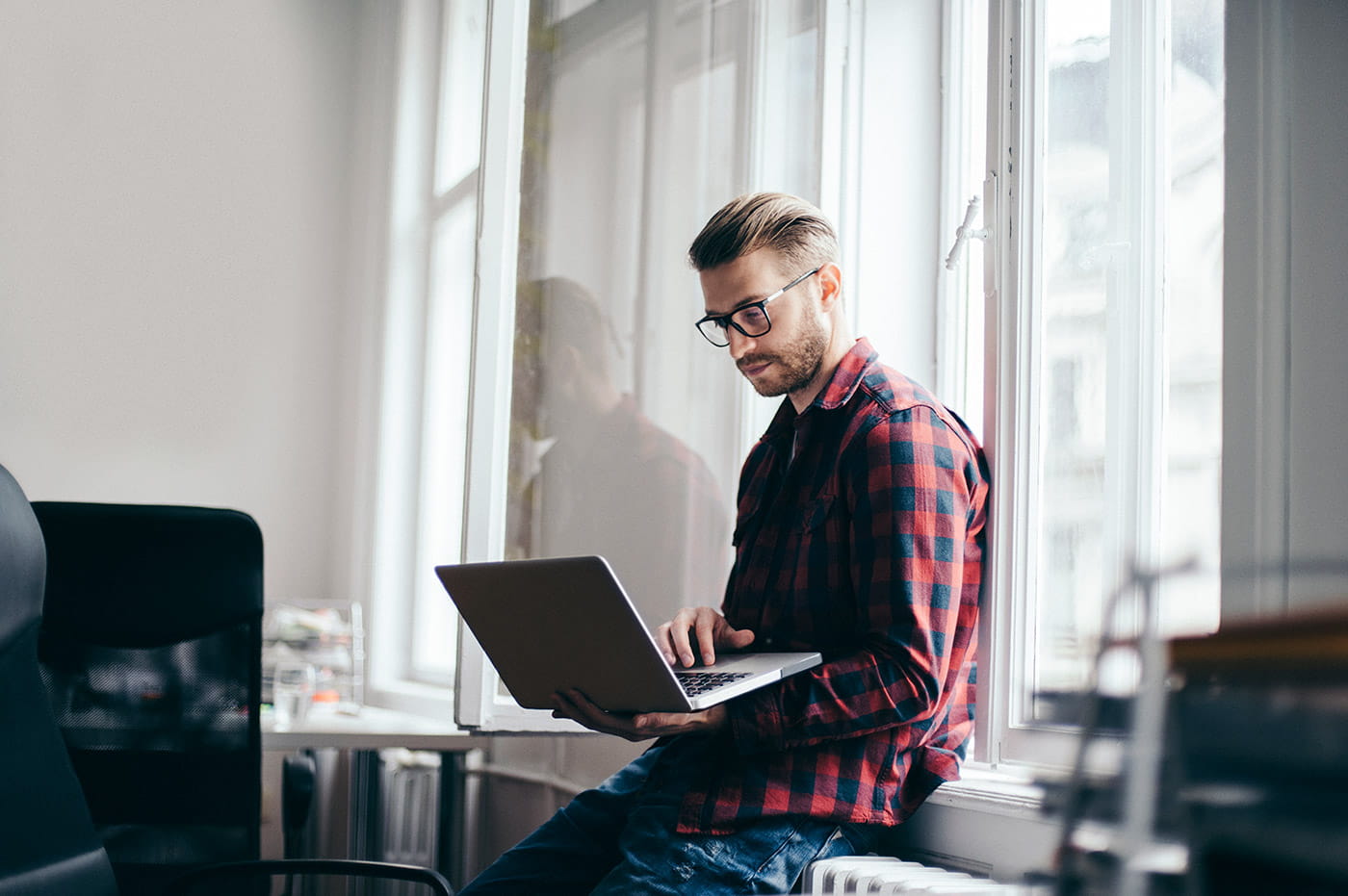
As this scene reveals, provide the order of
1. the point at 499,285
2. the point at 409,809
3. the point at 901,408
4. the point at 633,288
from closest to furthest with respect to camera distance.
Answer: the point at 901,408 < the point at 499,285 < the point at 633,288 < the point at 409,809

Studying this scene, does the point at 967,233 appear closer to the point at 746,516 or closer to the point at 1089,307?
the point at 1089,307

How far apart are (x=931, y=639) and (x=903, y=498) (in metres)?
0.16

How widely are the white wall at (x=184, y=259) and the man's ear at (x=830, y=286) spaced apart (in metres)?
1.89

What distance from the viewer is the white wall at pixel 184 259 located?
8.51 ft

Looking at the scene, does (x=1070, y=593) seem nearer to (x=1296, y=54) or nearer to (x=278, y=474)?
(x=1296, y=54)

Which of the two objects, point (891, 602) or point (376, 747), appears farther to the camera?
point (376, 747)

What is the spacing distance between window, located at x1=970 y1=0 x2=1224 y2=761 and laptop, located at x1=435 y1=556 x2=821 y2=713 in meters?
0.40

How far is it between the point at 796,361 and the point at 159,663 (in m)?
1.03

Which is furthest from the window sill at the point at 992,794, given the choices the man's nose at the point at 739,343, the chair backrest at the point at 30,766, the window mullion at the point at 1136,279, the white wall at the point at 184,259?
the white wall at the point at 184,259

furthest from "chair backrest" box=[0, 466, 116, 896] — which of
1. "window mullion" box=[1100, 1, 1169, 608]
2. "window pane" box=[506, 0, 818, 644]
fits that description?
"window mullion" box=[1100, 1, 1169, 608]

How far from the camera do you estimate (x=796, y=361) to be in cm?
153

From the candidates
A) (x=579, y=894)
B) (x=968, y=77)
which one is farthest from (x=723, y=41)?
(x=579, y=894)

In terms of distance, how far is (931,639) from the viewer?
1281 millimetres

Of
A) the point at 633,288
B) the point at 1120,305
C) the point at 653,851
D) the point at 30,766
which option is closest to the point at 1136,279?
the point at 1120,305
